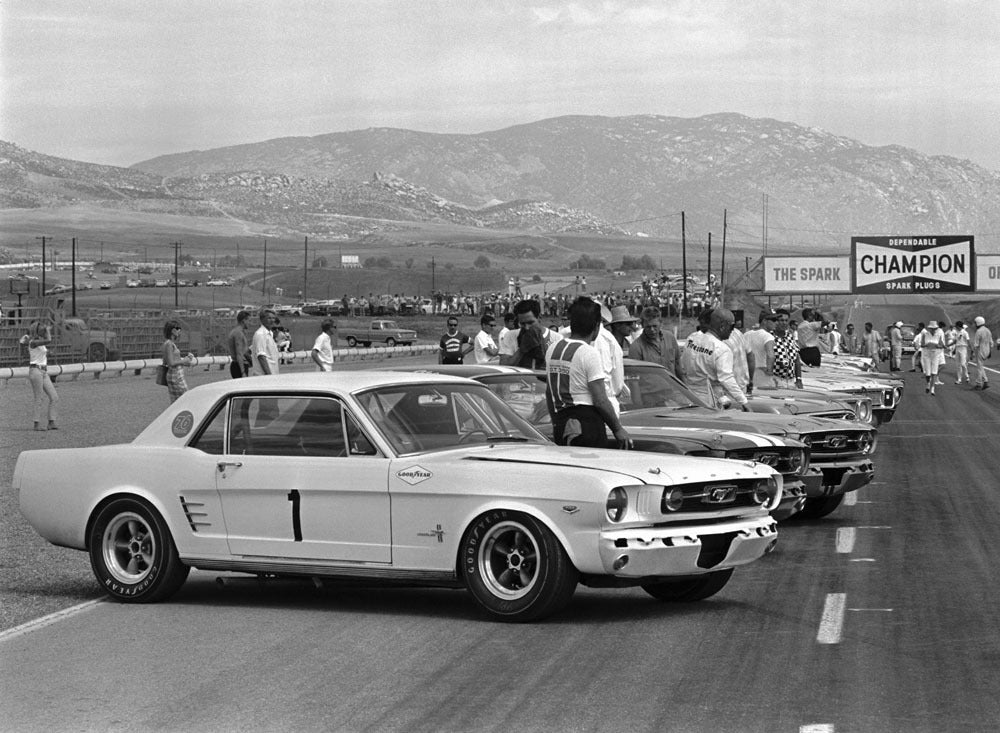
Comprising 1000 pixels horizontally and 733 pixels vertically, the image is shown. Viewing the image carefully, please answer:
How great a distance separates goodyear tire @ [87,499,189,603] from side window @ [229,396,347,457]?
0.71m

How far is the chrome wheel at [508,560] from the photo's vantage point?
331 inches

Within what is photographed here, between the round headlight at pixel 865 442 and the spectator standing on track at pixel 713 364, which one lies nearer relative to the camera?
the round headlight at pixel 865 442

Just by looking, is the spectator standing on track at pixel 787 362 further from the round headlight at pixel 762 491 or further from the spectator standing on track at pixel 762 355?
the round headlight at pixel 762 491

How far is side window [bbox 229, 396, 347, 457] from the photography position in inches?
357

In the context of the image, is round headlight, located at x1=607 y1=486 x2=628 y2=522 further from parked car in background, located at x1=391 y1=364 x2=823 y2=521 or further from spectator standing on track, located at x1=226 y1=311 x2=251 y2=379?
spectator standing on track, located at x1=226 y1=311 x2=251 y2=379

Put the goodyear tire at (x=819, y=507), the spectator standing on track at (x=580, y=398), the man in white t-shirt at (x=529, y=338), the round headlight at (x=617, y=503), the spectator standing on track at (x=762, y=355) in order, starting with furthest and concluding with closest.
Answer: the spectator standing on track at (x=762, y=355) → the man in white t-shirt at (x=529, y=338) → the goodyear tire at (x=819, y=507) → the spectator standing on track at (x=580, y=398) → the round headlight at (x=617, y=503)

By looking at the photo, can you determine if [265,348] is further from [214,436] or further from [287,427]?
[287,427]

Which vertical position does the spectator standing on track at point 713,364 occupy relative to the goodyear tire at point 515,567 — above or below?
above

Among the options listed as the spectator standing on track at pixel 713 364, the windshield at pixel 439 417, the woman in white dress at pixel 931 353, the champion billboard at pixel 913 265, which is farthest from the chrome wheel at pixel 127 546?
the champion billboard at pixel 913 265

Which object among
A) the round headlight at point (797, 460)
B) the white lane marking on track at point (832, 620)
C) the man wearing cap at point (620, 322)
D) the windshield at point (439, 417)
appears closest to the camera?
the white lane marking on track at point (832, 620)

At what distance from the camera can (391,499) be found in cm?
873

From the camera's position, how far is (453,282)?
19638 centimetres

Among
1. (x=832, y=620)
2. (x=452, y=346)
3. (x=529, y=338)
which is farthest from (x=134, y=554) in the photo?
(x=452, y=346)

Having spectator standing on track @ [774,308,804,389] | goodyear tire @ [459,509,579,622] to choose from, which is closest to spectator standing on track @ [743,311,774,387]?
spectator standing on track @ [774,308,804,389]
